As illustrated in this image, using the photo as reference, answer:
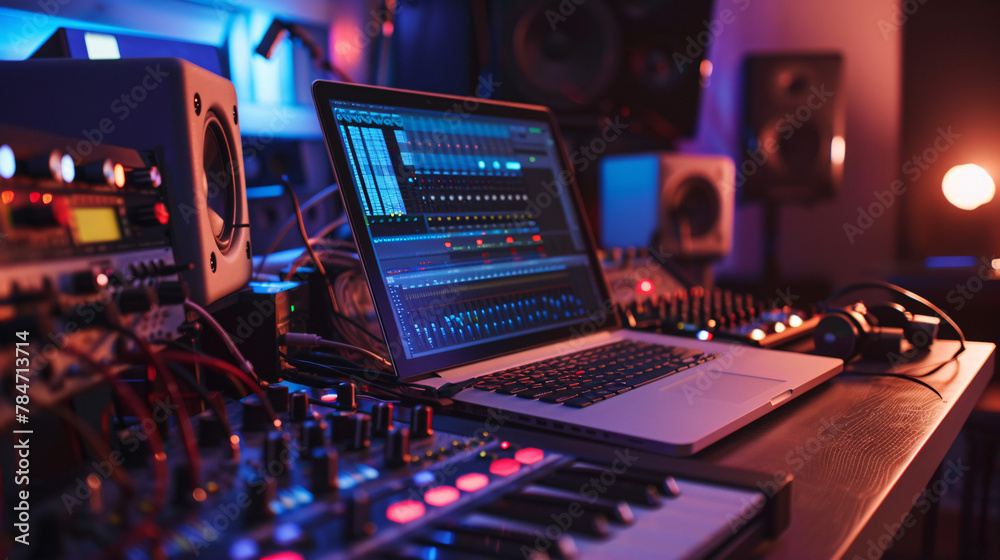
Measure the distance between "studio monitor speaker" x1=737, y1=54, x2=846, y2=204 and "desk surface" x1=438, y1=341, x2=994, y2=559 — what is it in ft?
5.58

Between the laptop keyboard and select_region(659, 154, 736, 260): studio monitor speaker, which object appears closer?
the laptop keyboard

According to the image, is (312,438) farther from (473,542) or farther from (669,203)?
(669,203)

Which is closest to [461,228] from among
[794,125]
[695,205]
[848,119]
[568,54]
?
[568,54]

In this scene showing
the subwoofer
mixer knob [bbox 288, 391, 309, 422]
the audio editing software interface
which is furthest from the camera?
the subwoofer

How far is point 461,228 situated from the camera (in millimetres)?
874

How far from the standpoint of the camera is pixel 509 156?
3.22 feet

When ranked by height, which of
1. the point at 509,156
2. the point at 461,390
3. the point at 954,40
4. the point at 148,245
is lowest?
the point at 461,390

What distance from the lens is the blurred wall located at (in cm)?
286

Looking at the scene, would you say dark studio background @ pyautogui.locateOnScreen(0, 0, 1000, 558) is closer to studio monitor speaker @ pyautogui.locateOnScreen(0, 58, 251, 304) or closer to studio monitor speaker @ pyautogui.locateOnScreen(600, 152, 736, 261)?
studio monitor speaker @ pyautogui.locateOnScreen(0, 58, 251, 304)

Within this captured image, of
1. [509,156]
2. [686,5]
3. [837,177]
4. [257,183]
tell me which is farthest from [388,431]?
[837,177]

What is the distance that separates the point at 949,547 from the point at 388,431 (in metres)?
2.12

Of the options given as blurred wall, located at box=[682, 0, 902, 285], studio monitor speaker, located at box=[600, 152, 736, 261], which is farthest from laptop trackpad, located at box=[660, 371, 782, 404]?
blurred wall, located at box=[682, 0, 902, 285]

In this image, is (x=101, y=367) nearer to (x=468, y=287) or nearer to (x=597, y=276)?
(x=468, y=287)

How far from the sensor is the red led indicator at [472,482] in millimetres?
451
